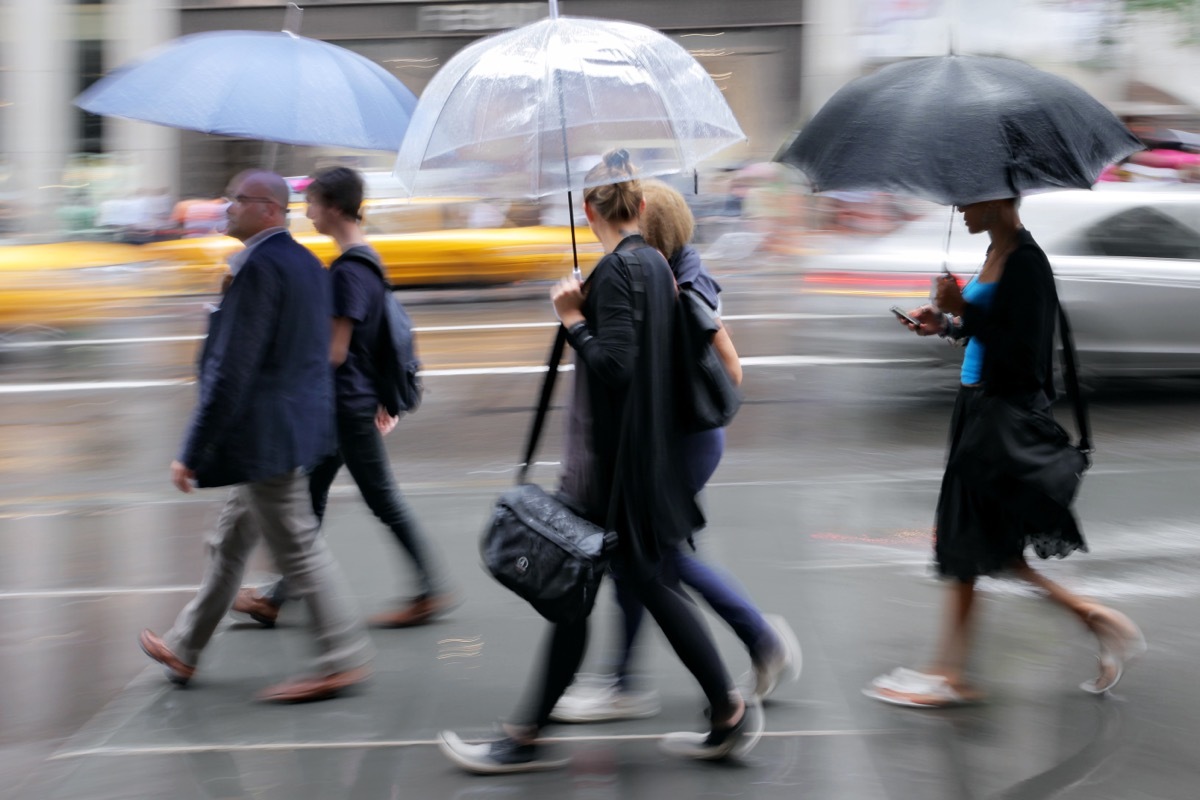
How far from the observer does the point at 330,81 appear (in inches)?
180

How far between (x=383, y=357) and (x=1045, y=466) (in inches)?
89.3

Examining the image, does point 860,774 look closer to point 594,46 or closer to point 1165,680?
point 1165,680

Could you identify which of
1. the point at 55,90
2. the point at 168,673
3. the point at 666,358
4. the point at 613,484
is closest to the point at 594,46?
the point at 666,358

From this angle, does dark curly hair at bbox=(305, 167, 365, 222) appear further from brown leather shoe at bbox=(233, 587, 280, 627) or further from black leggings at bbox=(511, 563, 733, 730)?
black leggings at bbox=(511, 563, 733, 730)

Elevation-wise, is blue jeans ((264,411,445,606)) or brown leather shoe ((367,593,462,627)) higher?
blue jeans ((264,411,445,606))

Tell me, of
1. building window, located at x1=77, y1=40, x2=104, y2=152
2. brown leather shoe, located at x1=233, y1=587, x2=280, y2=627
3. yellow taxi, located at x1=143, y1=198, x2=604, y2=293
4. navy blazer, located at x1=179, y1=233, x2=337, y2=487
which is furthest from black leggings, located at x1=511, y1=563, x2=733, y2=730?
building window, located at x1=77, y1=40, x2=104, y2=152

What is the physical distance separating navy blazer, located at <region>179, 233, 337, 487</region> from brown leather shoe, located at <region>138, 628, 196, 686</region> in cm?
68

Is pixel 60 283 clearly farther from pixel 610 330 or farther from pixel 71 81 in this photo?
pixel 71 81

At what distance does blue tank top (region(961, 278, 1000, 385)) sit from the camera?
160 inches

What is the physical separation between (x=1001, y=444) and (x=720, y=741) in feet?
3.88

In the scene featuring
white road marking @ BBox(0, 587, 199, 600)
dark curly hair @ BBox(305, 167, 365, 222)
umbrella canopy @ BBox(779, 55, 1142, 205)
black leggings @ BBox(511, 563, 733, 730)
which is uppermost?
umbrella canopy @ BBox(779, 55, 1142, 205)

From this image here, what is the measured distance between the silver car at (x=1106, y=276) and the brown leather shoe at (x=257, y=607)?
16.5 feet

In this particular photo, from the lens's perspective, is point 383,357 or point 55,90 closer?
point 383,357

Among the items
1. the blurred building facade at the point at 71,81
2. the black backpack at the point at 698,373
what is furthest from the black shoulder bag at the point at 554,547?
the blurred building facade at the point at 71,81
